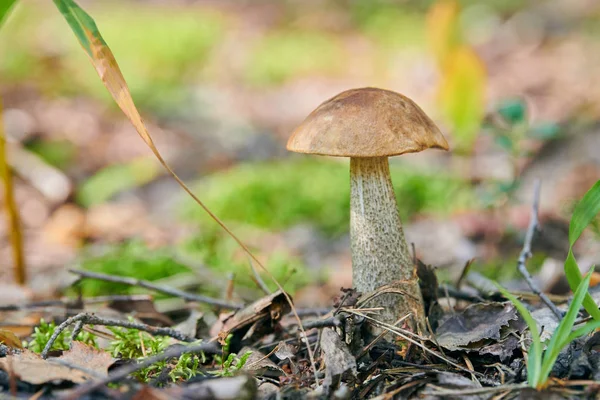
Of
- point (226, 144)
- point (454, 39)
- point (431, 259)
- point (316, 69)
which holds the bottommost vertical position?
point (431, 259)

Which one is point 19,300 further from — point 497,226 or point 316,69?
point 316,69

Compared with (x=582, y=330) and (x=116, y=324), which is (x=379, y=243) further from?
(x=116, y=324)

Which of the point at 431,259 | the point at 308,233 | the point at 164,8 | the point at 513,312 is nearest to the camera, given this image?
the point at 513,312

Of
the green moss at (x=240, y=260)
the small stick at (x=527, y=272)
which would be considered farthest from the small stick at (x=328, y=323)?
Answer: the green moss at (x=240, y=260)

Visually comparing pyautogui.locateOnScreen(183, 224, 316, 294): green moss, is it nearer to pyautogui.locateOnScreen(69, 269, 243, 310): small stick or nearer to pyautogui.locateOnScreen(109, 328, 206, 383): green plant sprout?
pyautogui.locateOnScreen(69, 269, 243, 310): small stick

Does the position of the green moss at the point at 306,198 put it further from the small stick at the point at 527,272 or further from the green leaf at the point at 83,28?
the green leaf at the point at 83,28

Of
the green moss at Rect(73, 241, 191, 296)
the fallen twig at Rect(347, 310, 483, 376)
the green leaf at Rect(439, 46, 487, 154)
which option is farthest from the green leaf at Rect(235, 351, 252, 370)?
the green leaf at Rect(439, 46, 487, 154)

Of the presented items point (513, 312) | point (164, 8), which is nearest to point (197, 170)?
point (513, 312)
